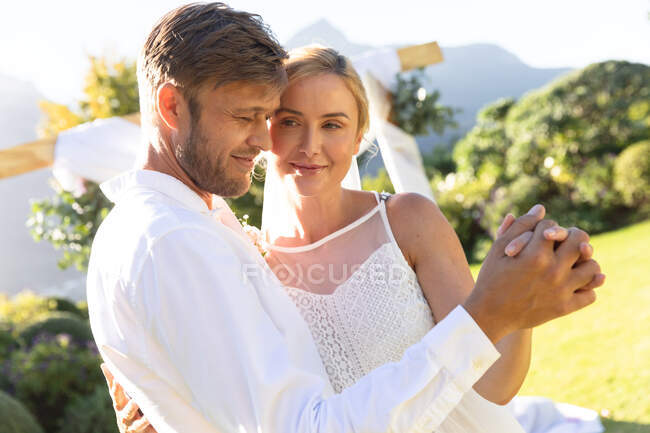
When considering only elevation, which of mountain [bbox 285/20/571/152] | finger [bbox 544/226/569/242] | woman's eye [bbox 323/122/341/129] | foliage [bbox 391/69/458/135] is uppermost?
finger [bbox 544/226/569/242]

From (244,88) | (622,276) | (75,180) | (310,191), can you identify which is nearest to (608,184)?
(622,276)

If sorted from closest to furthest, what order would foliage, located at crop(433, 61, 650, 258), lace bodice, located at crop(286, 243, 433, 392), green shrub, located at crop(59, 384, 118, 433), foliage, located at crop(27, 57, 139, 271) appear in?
lace bodice, located at crop(286, 243, 433, 392), green shrub, located at crop(59, 384, 118, 433), foliage, located at crop(27, 57, 139, 271), foliage, located at crop(433, 61, 650, 258)

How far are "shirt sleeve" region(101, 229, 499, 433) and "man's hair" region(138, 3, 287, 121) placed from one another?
509mm

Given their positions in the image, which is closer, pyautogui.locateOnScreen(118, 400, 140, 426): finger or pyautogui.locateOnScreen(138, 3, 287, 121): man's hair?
pyautogui.locateOnScreen(138, 3, 287, 121): man's hair

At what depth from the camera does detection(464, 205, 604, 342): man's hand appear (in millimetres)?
1188

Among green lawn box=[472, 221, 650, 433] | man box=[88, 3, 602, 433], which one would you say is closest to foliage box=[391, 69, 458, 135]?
green lawn box=[472, 221, 650, 433]

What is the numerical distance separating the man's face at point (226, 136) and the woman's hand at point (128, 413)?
0.62 m

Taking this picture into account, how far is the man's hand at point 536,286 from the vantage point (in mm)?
1188

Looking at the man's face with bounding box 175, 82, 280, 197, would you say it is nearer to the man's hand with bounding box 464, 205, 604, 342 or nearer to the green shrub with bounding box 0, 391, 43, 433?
the man's hand with bounding box 464, 205, 604, 342

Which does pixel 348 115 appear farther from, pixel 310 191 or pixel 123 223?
pixel 123 223

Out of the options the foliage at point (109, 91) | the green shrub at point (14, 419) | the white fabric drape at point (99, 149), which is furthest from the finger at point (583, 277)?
the foliage at point (109, 91)

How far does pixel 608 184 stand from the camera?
Answer: 39.4 ft

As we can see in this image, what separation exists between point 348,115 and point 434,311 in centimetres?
86

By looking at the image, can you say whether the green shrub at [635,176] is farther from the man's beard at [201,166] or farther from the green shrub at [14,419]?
the man's beard at [201,166]
